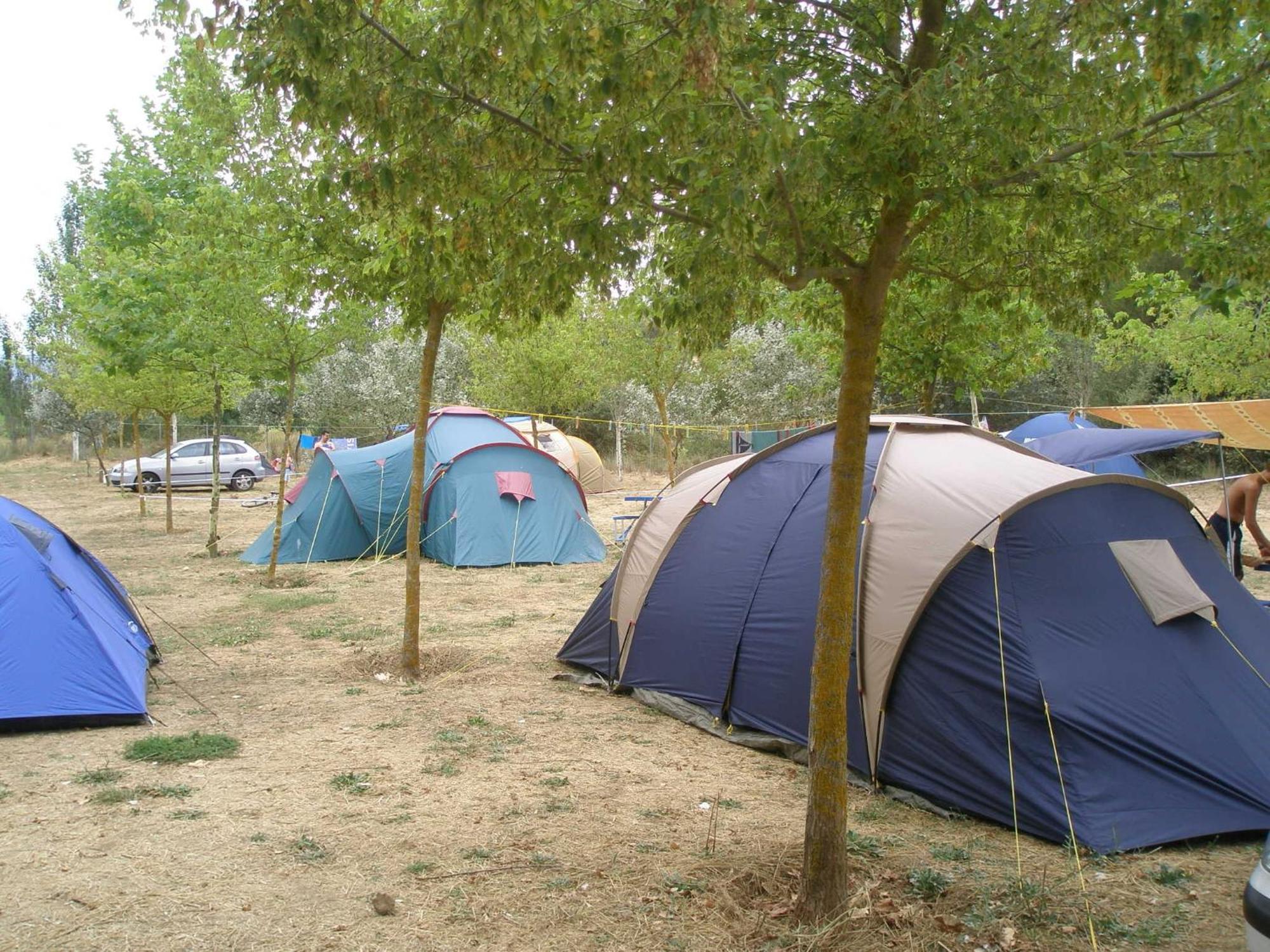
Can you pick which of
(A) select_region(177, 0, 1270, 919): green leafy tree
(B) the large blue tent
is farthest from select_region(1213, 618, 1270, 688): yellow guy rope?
(B) the large blue tent

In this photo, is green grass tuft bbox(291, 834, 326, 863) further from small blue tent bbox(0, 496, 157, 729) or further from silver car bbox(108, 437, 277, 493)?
silver car bbox(108, 437, 277, 493)

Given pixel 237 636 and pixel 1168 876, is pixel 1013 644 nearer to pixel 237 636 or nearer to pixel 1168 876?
pixel 1168 876

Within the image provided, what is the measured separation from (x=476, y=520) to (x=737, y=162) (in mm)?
11628

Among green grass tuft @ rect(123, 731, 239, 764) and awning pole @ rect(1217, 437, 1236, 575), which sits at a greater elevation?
awning pole @ rect(1217, 437, 1236, 575)

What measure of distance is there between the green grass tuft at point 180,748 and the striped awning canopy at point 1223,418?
844 centimetres

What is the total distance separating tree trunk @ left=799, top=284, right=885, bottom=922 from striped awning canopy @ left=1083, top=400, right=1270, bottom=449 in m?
6.80

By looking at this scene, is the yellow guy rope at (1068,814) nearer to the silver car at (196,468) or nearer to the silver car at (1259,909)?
the silver car at (1259,909)

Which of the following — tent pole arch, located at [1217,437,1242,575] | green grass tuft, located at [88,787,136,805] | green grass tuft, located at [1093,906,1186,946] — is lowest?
green grass tuft, located at [1093,906,1186,946]

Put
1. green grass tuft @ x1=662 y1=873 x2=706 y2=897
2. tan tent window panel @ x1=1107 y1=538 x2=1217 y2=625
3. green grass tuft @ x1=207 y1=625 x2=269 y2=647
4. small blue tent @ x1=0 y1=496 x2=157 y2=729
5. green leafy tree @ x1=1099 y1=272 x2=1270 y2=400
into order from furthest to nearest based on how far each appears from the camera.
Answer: green leafy tree @ x1=1099 y1=272 x2=1270 y2=400 < green grass tuft @ x1=207 y1=625 x2=269 y2=647 < small blue tent @ x1=0 y1=496 x2=157 y2=729 < tan tent window panel @ x1=1107 y1=538 x2=1217 y2=625 < green grass tuft @ x1=662 y1=873 x2=706 y2=897

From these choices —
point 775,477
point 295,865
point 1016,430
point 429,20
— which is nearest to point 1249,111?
point 429,20

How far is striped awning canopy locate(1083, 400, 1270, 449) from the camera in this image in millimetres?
9195

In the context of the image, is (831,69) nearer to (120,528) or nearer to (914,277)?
(914,277)

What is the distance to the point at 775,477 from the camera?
271 inches

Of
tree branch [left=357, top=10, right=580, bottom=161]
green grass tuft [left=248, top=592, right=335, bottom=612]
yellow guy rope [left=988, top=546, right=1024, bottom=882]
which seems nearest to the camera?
tree branch [left=357, top=10, right=580, bottom=161]
